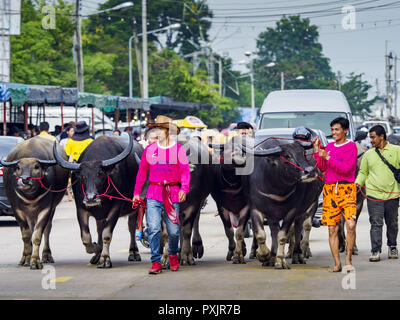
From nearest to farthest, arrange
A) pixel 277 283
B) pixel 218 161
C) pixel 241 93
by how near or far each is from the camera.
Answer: pixel 277 283, pixel 218 161, pixel 241 93

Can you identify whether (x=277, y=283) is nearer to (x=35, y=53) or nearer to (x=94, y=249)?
(x=94, y=249)

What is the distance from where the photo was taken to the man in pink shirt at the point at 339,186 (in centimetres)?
1183

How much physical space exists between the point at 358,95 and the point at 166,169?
338 ft

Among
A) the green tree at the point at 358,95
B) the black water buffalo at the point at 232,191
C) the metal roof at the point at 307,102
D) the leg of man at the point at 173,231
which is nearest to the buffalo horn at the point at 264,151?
the black water buffalo at the point at 232,191

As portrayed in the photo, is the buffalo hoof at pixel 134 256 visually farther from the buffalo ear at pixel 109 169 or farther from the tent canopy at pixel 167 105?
the tent canopy at pixel 167 105

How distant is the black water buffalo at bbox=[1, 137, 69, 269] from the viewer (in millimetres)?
13203

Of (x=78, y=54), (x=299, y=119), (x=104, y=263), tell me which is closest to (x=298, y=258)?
(x=104, y=263)

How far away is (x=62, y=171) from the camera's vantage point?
1396cm

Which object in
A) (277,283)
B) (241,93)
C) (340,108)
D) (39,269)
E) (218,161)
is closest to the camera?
(277,283)

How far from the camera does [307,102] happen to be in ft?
69.6

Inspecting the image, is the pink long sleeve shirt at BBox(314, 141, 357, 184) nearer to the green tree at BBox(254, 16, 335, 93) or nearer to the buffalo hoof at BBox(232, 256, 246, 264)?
the buffalo hoof at BBox(232, 256, 246, 264)

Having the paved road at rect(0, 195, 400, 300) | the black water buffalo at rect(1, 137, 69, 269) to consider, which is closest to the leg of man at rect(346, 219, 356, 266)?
the paved road at rect(0, 195, 400, 300)

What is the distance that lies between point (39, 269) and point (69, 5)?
4613cm
